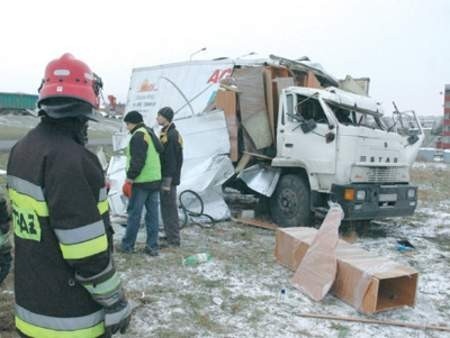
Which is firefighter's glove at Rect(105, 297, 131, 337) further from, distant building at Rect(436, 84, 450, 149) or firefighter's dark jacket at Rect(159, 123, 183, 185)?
distant building at Rect(436, 84, 450, 149)

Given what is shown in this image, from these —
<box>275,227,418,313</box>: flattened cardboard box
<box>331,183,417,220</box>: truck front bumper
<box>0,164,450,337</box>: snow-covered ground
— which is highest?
<box>331,183,417,220</box>: truck front bumper

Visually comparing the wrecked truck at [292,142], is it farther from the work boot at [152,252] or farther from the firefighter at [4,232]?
the firefighter at [4,232]

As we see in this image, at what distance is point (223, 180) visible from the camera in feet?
26.3

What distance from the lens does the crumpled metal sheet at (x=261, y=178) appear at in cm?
786

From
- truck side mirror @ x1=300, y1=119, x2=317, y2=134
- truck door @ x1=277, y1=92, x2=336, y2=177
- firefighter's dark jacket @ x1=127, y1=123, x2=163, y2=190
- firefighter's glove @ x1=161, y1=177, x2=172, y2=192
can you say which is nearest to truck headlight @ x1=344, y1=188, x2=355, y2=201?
truck door @ x1=277, y1=92, x2=336, y2=177

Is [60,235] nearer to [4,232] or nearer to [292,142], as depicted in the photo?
[4,232]

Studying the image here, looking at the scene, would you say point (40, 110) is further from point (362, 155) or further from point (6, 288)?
point (362, 155)

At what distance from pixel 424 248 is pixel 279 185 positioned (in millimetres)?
2388

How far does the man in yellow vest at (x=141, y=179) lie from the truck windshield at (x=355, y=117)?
3099 millimetres

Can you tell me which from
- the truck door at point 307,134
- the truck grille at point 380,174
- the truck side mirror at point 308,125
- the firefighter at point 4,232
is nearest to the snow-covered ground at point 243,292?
the truck grille at point 380,174

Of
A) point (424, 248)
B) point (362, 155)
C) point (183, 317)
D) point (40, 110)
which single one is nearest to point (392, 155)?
point (362, 155)

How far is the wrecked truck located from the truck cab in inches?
0.6

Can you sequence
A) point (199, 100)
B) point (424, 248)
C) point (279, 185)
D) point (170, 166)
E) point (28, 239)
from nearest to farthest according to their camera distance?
1. point (28, 239)
2. point (170, 166)
3. point (424, 248)
4. point (279, 185)
5. point (199, 100)

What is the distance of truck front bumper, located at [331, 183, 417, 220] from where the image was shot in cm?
675
